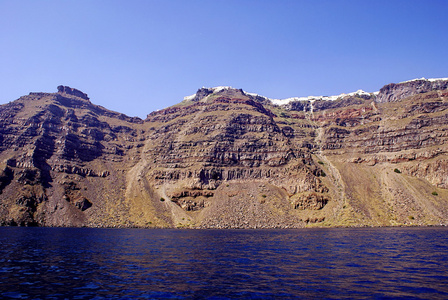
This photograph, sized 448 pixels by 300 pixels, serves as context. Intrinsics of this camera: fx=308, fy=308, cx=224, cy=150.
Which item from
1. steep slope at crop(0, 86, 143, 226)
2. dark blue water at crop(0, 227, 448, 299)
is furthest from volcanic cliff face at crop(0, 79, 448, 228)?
dark blue water at crop(0, 227, 448, 299)

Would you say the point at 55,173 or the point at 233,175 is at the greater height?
the point at 233,175

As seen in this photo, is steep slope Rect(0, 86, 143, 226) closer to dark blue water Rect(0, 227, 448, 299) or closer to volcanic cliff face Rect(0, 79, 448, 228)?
volcanic cliff face Rect(0, 79, 448, 228)

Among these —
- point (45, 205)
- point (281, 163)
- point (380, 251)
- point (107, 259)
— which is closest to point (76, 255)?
point (107, 259)

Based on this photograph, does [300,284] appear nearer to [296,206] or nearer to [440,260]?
[440,260]

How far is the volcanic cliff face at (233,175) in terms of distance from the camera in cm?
12610

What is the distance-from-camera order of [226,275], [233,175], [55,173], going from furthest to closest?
[233,175], [55,173], [226,275]

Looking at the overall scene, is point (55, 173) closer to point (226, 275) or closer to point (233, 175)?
point (233, 175)

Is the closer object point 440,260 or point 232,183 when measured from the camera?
point 440,260

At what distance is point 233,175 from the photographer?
160750mm

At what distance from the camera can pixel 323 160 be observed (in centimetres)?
18038

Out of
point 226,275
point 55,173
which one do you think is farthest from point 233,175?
point 226,275

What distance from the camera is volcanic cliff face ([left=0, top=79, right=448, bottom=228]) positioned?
414ft

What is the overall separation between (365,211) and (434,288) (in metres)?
108

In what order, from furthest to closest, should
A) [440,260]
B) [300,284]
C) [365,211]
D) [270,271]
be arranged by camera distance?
[365,211]
[440,260]
[270,271]
[300,284]
